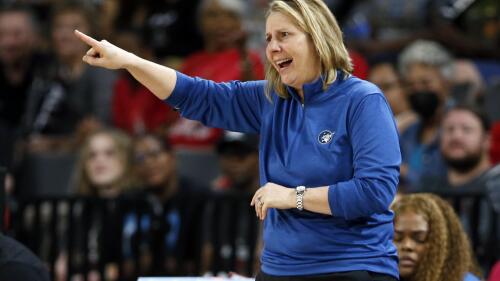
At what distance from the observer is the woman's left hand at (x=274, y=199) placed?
3.38m

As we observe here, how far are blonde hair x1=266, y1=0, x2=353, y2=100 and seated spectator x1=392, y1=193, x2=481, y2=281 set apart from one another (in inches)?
40.3

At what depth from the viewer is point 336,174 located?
3467 mm

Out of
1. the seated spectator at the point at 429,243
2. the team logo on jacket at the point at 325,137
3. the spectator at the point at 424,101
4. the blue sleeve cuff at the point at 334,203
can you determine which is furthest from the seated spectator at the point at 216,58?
the blue sleeve cuff at the point at 334,203

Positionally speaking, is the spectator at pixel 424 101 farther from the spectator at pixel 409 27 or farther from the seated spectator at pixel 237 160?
the seated spectator at pixel 237 160

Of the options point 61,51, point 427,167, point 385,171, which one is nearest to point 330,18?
point 385,171

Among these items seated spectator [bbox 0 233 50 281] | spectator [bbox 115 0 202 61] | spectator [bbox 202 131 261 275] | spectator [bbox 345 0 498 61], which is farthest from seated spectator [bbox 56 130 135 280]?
seated spectator [bbox 0 233 50 281]

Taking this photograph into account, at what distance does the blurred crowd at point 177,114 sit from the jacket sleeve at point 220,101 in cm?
216

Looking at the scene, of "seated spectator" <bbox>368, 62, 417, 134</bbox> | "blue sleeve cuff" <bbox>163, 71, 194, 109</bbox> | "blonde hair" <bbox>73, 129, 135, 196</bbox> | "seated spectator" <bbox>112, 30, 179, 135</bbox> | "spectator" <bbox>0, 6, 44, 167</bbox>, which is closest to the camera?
"blue sleeve cuff" <bbox>163, 71, 194, 109</bbox>

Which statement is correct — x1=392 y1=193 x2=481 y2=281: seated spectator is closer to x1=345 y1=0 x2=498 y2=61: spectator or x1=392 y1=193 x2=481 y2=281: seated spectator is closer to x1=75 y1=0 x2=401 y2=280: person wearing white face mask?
x1=75 y1=0 x2=401 y2=280: person wearing white face mask

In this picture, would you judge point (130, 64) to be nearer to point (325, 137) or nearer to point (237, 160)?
point (325, 137)

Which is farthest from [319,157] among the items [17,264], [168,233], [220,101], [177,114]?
[177,114]

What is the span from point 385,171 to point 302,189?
0.27m

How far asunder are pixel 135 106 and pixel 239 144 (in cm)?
144

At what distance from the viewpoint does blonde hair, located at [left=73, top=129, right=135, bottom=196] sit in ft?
23.3
